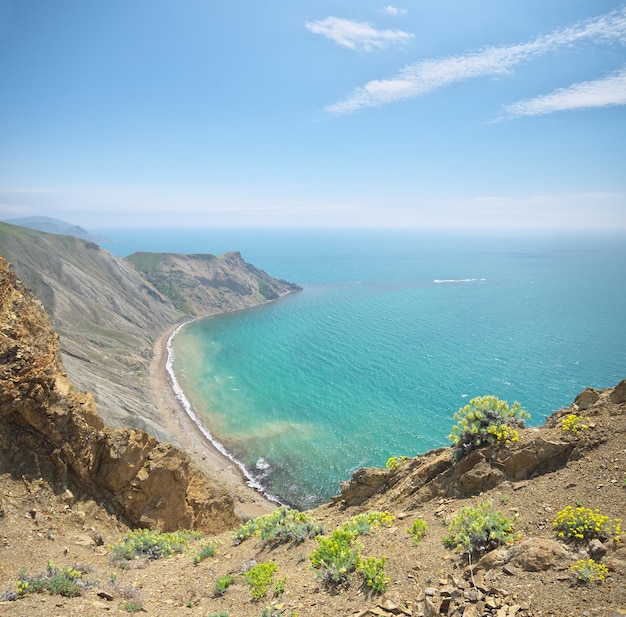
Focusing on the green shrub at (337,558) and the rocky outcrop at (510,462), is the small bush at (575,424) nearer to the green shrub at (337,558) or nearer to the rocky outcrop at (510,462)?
the rocky outcrop at (510,462)

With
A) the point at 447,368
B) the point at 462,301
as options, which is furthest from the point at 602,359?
the point at 462,301

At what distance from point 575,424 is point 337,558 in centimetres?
740

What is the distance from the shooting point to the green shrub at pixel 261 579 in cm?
901

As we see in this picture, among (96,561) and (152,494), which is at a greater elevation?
(96,561)

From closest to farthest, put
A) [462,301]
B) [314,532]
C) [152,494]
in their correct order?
1. [314,532]
2. [152,494]
3. [462,301]

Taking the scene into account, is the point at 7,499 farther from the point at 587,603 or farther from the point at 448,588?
the point at 587,603

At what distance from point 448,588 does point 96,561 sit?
11.2m

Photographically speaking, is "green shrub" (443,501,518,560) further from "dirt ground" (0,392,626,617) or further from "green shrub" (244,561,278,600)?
"green shrub" (244,561,278,600)

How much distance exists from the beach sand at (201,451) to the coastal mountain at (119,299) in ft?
6.37

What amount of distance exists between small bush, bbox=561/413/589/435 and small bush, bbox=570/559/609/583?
15.7 feet

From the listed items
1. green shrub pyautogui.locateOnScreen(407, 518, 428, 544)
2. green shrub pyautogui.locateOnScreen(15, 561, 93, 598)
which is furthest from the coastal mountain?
green shrub pyautogui.locateOnScreen(407, 518, 428, 544)

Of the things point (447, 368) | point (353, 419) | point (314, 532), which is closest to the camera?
point (314, 532)

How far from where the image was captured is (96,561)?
12367mm

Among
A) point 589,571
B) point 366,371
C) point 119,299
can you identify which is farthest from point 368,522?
point 119,299
